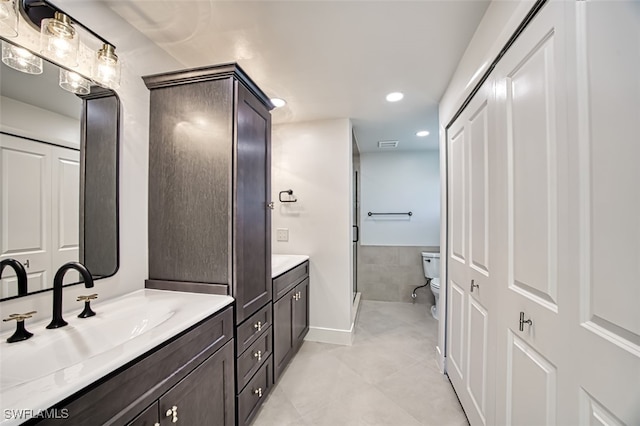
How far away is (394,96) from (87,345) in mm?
2427

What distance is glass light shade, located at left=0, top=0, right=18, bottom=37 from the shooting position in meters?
0.85

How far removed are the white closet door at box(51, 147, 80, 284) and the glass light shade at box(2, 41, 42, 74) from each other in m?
0.30

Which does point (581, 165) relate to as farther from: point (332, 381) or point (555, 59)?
point (332, 381)

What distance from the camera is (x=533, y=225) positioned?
2.95 ft

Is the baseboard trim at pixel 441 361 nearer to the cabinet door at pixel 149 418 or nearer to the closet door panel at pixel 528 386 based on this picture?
the closet door panel at pixel 528 386

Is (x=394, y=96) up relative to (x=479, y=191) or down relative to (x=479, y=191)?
up

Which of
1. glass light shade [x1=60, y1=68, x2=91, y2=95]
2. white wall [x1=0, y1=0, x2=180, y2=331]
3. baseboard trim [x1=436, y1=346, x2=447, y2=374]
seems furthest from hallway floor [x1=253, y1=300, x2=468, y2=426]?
glass light shade [x1=60, y1=68, x2=91, y2=95]

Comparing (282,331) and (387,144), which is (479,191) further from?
(387,144)

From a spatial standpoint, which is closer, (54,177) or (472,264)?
(54,177)

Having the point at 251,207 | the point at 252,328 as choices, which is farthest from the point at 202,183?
the point at 252,328

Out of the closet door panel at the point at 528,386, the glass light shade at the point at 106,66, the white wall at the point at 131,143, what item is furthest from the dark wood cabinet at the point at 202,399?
the glass light shade at the point at 106,66

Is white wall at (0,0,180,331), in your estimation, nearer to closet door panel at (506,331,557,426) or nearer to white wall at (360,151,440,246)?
closet door panel at (506,331,557,426)

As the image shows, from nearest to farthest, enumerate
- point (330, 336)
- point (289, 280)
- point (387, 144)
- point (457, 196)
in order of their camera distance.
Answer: point (457, 196), point (289, 280), point (330, 336), point (387, 144)

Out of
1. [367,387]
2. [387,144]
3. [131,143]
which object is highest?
[387,144]
